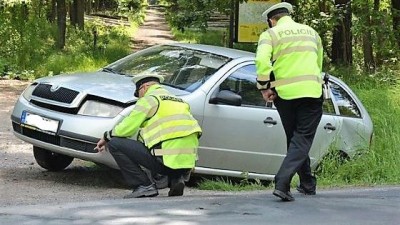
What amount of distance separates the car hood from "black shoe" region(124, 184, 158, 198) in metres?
0.91

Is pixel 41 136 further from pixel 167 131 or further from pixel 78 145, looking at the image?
pixel 167 131

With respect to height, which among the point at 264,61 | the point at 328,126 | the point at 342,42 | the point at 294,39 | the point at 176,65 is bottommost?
the point at 328,126

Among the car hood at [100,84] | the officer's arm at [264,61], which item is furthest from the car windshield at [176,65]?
the officer's arm at [264,61]

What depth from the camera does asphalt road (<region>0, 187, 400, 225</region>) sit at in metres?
4.89

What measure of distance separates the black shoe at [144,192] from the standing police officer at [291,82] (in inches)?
45.2

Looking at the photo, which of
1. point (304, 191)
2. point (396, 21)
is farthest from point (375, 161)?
point (396, 21)

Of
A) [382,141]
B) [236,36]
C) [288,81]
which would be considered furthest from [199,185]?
[236,36]

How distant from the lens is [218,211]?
17.6 ft

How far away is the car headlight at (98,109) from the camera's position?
22.1ft

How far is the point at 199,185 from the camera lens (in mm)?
7555

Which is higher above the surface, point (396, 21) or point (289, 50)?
point (396, 21)

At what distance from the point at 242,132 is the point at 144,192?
5.16 feet

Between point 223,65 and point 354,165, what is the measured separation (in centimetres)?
Result: 204

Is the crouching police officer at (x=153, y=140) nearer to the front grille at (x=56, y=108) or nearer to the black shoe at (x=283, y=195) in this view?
the front grille at (x=56, y=108)
